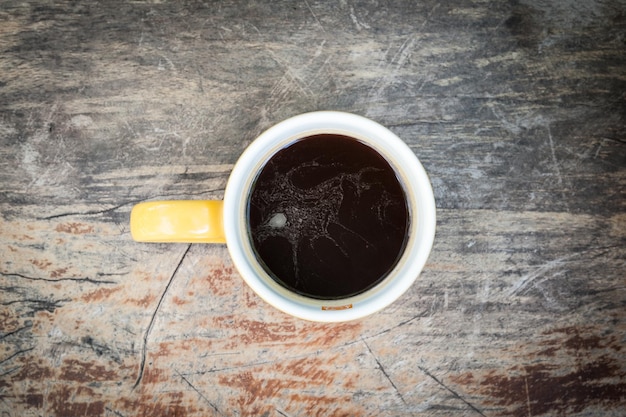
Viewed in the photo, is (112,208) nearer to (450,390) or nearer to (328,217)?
(328,217)

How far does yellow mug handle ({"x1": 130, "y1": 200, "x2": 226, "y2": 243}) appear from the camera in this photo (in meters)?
0.50

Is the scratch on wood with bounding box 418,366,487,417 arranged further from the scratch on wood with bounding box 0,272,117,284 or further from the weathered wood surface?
the scratch on wood with bounding box 0,272,117,284

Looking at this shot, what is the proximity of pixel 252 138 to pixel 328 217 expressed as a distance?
153 millimetres

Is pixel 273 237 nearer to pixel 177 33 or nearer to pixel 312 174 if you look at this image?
pixel 312 174

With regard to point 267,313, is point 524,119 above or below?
above

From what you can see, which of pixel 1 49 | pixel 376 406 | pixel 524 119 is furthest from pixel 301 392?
pixel 1 49

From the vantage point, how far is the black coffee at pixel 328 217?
56 cm

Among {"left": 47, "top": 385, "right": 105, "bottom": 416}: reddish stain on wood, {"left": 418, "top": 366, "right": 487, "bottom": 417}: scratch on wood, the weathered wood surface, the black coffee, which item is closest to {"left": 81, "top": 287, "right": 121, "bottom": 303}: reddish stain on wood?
the weathered wood surface

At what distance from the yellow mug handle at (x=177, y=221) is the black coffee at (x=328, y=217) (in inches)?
2.3

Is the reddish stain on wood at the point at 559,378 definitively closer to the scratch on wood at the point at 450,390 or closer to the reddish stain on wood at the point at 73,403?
the scratch on wood at the point at 450,390

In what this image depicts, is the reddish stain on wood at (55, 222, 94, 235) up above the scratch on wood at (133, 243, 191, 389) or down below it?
above

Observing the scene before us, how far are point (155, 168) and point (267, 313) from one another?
0.23m

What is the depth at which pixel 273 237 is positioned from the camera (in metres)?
0.57

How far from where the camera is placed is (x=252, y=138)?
0.66 metres
